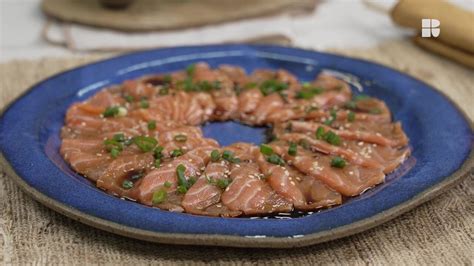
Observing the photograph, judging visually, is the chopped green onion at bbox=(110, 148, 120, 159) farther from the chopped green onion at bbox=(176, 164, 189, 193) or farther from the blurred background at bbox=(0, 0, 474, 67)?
the blurred background at bbox=(0, 0, 474, 67)

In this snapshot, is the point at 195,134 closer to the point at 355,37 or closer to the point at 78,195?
the point at 78,195

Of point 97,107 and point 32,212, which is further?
point 97,107

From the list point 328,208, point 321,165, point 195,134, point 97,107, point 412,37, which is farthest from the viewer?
point 412,37

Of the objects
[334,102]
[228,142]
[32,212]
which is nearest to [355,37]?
[334,102]

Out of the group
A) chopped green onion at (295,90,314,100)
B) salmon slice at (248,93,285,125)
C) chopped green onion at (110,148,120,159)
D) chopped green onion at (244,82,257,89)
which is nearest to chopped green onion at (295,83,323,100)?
chopped green onion at (295,90,314,100)

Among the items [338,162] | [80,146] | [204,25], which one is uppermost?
[338,162]

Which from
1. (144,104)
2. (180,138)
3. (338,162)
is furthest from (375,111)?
(144,104)

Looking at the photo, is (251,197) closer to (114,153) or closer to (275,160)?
(275,160)
